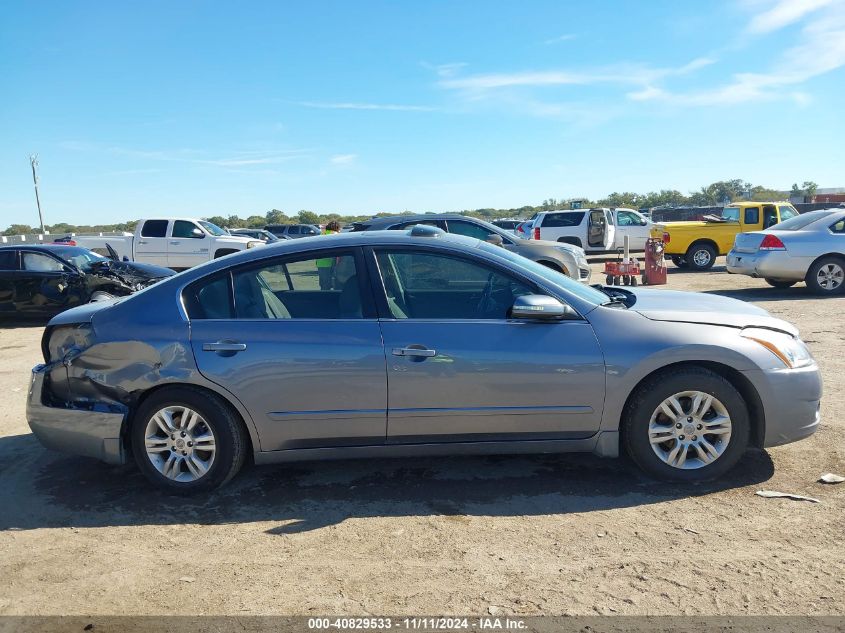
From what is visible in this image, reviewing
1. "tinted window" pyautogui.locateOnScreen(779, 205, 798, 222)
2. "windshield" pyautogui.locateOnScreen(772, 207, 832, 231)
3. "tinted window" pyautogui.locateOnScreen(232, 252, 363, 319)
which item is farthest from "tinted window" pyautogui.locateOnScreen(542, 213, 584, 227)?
"tinted window" pyautogui.locateOnScreen(232, 252, 363, 319)

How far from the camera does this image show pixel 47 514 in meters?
4.10

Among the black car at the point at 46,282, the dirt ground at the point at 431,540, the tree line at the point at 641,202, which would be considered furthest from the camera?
the tree line at the point at 641,202

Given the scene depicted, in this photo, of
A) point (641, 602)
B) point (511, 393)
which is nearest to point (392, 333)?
point (511, 393)

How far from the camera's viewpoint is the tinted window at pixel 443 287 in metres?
4.27

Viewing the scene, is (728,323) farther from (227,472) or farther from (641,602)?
(227,472)

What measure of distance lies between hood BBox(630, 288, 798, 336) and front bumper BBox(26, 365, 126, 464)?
3444mm

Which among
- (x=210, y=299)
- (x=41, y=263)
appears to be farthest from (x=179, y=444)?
(x=41, y=263)

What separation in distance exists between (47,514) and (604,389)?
351cm

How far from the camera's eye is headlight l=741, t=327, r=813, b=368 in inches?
165

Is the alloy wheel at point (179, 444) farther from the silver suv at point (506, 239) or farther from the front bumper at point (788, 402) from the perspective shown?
the silver suv at point (506, 239)

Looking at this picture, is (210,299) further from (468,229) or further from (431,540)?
(468,229)

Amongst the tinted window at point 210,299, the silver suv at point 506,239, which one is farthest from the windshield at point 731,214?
the tinted window at point 210,299

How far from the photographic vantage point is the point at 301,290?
4555 millimetres

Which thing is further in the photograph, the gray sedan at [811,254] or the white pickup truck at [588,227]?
the white pickup truck at [588,227]
